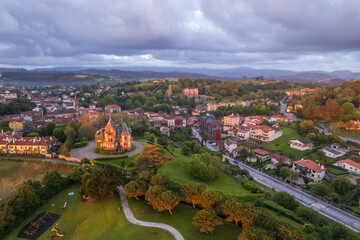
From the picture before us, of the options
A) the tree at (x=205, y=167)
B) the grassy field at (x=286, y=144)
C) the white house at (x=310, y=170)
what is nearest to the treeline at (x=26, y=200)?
the tree at (x=205, y=167)

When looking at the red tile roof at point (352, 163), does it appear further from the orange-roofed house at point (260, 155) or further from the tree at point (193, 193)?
the tree at point (193, 193)

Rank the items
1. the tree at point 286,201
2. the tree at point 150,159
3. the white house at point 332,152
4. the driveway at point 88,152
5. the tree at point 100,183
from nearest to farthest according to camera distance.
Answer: the tree at point 100,183, the tree at point 286,201, the tree at point 150,159, the driveway at point 88,152, the white house at point 332,152

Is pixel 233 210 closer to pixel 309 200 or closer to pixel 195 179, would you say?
pixel 195 179

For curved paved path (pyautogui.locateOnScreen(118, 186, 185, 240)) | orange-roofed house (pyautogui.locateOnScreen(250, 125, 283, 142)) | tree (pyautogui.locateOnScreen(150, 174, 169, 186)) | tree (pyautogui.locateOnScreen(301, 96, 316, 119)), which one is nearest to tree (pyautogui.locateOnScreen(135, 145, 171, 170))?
tree (pyautogui.locateOnScreen(150, 174, 169, 186))

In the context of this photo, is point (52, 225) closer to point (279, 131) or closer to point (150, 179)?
point (150, 179)

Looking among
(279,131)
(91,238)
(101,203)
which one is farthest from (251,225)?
(279,131)

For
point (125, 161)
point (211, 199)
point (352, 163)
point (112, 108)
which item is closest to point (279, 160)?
point (352, 163)

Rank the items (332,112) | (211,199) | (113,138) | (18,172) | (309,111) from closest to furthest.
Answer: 1. (211,199)
2. (18,172)
3. (113,138)
4. (332,112)
5. (309,111)
